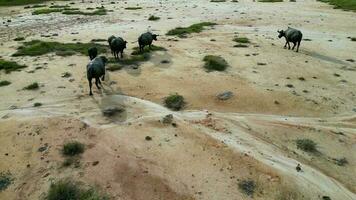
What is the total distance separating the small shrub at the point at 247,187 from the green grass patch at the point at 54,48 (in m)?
17.7

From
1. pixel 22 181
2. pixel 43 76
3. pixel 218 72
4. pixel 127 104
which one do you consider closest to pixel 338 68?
pixel 218 72

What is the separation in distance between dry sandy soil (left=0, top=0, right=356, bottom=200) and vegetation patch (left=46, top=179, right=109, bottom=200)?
383 millimetres

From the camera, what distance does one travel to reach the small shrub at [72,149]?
15875 millimetres

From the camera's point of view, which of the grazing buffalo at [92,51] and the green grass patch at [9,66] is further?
the grazing buffalo at [92,51]

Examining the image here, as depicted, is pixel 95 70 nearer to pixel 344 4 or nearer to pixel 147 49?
pixel 147 49

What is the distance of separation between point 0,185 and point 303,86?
17.1m

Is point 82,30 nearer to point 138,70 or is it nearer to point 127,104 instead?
point 138,70

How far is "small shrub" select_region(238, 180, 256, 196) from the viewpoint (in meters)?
14.1

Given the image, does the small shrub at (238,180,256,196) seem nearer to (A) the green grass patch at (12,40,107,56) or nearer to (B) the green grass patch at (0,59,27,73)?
(B) the green grass patch at (0,59,27,73)

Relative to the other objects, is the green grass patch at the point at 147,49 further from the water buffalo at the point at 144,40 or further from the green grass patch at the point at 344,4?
the green grass patch at the point at 344,4

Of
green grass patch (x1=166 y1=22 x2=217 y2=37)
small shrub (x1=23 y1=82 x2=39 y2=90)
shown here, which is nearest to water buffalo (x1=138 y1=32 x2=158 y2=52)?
green grass patch (x1=166 y1=22 x2=217 y2=37)

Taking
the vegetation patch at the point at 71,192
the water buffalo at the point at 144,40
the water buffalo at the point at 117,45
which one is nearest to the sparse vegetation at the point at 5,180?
the vegetation patch at the point at 71,192

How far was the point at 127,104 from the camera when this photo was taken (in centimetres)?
2008

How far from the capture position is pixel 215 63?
25625 millimetres
